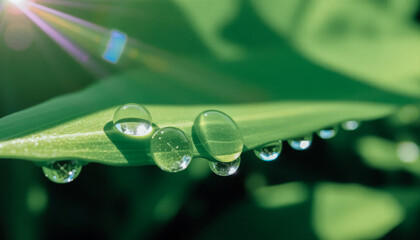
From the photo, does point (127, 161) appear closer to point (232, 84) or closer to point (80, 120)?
point (80, 120)

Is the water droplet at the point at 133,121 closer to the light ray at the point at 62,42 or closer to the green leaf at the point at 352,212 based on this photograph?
the light ray at the point at 62,42

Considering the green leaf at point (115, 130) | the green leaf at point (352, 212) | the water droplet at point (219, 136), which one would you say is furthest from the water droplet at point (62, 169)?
the green leaf at point (352, 212)

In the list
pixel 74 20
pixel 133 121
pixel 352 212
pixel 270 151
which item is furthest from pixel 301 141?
pixel 74 20

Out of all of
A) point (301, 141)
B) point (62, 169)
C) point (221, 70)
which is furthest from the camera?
point (221, 70)

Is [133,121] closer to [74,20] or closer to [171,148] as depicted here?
[171,148]

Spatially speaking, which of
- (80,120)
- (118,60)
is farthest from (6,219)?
(80,120)

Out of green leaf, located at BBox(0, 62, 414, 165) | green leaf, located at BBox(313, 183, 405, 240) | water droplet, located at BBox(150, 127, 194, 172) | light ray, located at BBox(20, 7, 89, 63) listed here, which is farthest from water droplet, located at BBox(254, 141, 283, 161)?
light ray, located at BBox(20, 7, 89, 63)

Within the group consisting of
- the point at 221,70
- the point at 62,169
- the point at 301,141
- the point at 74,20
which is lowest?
the point at 62,169
